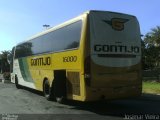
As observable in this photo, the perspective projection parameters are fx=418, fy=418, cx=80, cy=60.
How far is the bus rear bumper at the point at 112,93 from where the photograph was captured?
15039 millimetres

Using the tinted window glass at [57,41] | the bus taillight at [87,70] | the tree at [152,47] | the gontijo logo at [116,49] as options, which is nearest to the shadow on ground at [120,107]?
the bus taillight at [87,70]

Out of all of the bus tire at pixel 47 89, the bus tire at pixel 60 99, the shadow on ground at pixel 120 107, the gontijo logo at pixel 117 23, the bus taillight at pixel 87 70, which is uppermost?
the gontijo logo at pixel 117 23

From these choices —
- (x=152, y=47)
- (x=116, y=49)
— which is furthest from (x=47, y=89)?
(x=152, y=47)

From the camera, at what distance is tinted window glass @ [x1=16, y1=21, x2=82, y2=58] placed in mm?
16170

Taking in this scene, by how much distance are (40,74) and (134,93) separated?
22.9 feet

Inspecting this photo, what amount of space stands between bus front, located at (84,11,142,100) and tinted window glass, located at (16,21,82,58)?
2.63ft

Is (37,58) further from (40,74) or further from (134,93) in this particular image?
(134,93)

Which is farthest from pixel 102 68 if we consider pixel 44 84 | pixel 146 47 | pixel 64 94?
pixel 146 47

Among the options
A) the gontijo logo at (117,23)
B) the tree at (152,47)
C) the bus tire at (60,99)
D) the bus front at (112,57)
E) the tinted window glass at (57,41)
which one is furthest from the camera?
the tree at (152,47)

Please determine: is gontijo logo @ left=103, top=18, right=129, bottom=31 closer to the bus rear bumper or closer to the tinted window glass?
the tinted window glass

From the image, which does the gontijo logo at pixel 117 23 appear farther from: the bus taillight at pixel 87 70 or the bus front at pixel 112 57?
the bus taillight at pixel 87 70

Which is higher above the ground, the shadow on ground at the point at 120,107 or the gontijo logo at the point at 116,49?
the gontijo logo at the point at 116,49

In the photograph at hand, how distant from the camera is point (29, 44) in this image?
81.6ft

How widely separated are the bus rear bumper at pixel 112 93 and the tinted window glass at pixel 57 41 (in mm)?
1947
